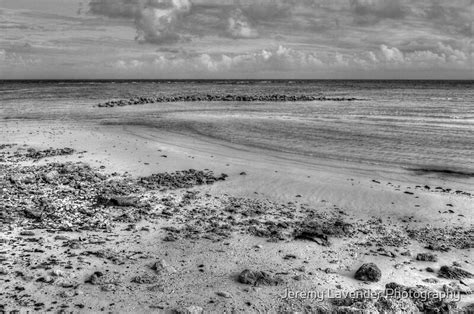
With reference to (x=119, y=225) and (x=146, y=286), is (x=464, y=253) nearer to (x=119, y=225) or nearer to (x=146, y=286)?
(x=146, y=286)

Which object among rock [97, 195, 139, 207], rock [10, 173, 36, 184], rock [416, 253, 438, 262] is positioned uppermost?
rock [10, 173, 36, 184]

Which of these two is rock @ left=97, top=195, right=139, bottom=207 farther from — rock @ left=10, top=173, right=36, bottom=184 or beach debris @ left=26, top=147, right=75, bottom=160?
beach debris @ left=26, top=147, right=75, bottom=160

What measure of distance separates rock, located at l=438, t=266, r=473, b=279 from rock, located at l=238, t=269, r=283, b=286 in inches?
131

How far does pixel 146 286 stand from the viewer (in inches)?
291

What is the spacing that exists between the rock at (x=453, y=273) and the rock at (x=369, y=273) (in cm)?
132

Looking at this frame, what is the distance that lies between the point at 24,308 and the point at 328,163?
13586 mm

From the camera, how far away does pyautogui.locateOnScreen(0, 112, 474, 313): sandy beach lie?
23.2 feet

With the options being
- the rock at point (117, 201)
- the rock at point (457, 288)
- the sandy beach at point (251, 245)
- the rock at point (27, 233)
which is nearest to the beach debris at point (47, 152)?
the sandy beach at point (251, 245)

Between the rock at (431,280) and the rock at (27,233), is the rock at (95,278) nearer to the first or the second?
the rock at (27,233)

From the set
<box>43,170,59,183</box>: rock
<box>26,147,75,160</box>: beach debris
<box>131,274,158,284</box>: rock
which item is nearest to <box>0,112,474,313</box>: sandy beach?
<box>131,274,158,284</box>: rock

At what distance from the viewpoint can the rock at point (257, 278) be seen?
762cm

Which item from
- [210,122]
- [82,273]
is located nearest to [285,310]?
[82,273]

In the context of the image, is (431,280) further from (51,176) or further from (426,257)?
(51,176)

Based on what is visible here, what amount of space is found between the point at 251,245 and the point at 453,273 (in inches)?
167
